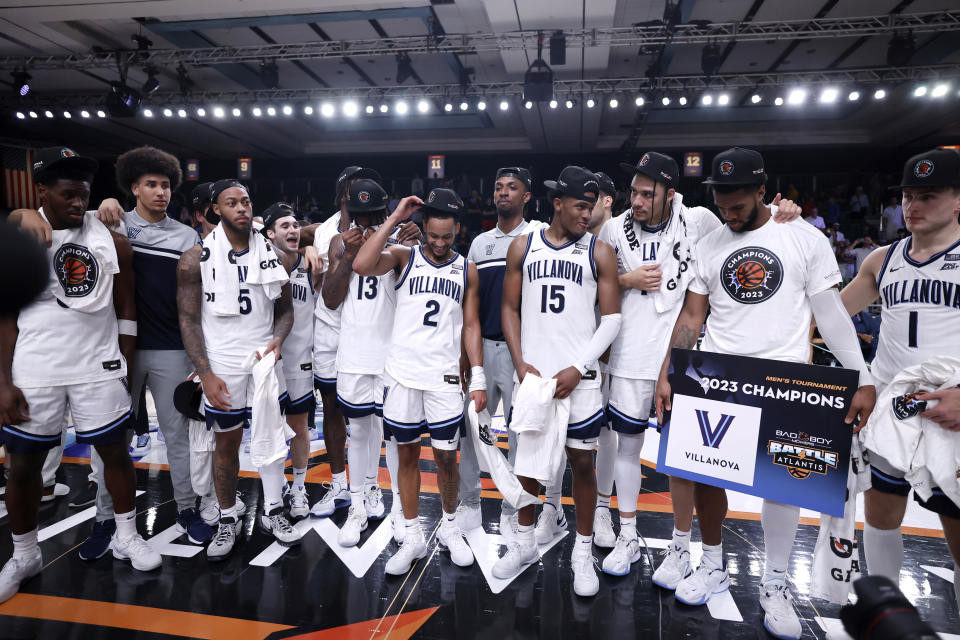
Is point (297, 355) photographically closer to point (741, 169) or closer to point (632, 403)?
point (632, 403)

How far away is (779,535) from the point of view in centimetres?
270

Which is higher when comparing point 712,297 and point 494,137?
point 494,137

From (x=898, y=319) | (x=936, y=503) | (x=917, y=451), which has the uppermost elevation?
(x=898, y=319)

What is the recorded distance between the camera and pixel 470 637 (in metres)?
2.59

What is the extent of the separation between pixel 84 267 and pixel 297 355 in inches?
54.2

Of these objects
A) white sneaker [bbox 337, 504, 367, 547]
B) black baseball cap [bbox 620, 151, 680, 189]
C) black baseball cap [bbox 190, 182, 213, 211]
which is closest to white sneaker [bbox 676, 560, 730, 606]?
white sneaker [bbox 337, 504, 367, 547]

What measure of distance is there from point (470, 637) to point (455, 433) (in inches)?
41.7

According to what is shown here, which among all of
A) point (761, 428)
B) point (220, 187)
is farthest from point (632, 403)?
point (220, 187)

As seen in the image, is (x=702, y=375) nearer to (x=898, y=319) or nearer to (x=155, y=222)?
(x=898, y=319)

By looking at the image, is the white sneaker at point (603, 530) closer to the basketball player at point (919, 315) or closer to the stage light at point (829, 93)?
the basketball player at point (919, 315)

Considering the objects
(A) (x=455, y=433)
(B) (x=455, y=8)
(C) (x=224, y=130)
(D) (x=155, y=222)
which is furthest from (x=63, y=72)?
(A) (x=455, y=433)

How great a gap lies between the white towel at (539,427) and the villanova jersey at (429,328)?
487 mm

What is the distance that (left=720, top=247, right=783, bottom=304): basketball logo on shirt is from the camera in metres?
2.67

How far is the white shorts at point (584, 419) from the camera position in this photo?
9.85 ft
